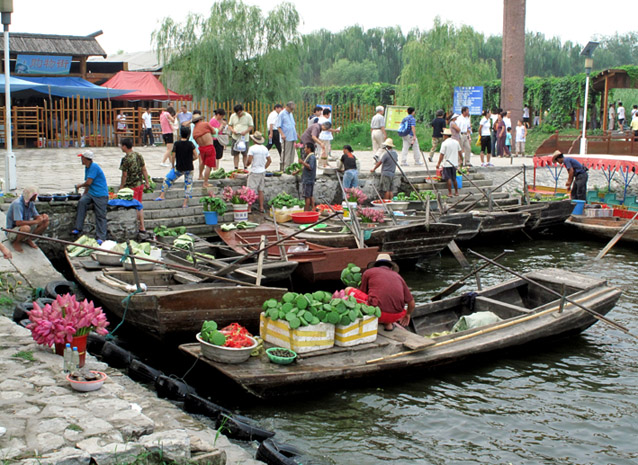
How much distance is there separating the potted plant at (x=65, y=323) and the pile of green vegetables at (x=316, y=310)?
1.97 m

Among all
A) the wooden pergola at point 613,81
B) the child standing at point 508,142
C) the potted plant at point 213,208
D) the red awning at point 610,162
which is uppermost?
the wooden pergola at point 613,81

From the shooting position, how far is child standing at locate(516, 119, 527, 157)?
2525 cm

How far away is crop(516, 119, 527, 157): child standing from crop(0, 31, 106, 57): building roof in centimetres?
1725

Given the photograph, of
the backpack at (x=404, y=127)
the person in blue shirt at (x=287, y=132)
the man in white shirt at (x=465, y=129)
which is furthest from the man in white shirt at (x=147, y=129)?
the man in white shirt at (x=465, y=129)

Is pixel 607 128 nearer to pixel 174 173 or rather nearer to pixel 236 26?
pixel 236 26

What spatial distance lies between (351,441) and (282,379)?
Result: 0.93 metres

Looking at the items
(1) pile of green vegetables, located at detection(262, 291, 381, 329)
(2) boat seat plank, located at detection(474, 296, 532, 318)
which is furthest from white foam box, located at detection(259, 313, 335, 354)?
(2) boat seat plank, located at detection(474, 296, 532, 318)

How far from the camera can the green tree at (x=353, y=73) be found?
61044 mm

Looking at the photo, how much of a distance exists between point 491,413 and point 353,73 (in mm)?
55898

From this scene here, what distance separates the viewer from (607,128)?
1213 inches

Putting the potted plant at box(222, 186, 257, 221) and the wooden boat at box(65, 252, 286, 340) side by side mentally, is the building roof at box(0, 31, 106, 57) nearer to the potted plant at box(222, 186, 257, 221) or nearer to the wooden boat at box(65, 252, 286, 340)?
the potted plant at box(222, 186, 257, 221)

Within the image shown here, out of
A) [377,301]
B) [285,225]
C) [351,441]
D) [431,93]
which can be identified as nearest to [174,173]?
[285,225]

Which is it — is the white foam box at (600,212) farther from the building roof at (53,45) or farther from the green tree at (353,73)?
the green tree at (353,73)

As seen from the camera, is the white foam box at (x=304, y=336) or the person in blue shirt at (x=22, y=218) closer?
the white foam box at (x=304, y=336)
